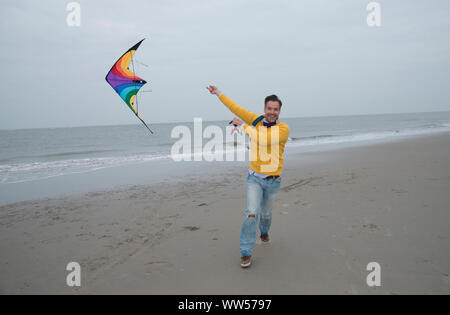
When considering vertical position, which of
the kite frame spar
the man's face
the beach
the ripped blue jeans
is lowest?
the beach

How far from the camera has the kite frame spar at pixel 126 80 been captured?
545cm

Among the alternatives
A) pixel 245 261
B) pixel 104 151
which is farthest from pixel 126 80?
pixel 104 151

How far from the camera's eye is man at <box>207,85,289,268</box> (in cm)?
320

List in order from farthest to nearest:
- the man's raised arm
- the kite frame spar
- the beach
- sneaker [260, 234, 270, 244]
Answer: the kite frame spar, sneaker [260, 234, 270, 244], the man's raised arm, the beach

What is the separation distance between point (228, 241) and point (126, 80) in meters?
3.91

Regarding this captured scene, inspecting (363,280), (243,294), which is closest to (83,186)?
(243,294)

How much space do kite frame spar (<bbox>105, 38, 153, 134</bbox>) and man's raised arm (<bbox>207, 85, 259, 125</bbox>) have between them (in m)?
2.35

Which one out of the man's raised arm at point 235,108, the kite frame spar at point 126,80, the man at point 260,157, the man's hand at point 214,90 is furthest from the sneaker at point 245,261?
the kite frame spar at point 126,80

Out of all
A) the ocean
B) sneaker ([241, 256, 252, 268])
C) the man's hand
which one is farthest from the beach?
the ocean

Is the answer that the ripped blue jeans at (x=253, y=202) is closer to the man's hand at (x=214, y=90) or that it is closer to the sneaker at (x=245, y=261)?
the sneaker at (x=245, y=261)

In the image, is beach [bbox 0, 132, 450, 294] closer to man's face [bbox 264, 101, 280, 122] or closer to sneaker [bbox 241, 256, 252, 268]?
sneaker [bbox 241, 256, 252, 268]

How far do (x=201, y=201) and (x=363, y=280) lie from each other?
12.9 feet

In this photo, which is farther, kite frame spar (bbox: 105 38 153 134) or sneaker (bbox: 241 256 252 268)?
kite frame spar (bbox: 105 38 153 134)

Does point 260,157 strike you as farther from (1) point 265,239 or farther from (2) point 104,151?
(2) point 104,151
